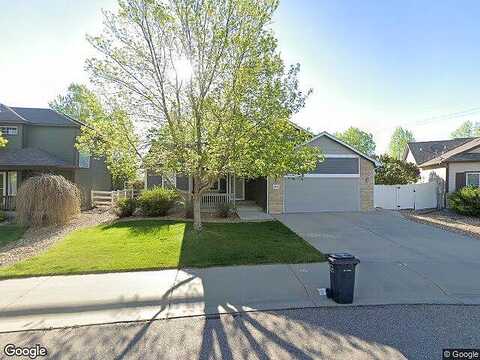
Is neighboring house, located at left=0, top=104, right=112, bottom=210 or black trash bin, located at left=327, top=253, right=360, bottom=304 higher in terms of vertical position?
neighboring house, located at left=0, top=104, right=112, bottom=210

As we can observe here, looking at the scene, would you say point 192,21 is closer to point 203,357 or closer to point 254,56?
point 254,56

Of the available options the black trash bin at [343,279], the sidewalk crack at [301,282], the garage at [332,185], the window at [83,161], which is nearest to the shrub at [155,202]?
the garage at [332,185]

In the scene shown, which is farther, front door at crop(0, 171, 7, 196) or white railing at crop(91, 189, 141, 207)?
white railing at crop(91, 189, 141, 207)

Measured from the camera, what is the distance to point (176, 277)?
6344 millimetres

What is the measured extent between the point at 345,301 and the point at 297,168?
5.54 metres

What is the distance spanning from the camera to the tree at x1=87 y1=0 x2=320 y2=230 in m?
8.85

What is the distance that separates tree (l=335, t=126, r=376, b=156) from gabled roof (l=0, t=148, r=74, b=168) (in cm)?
4425

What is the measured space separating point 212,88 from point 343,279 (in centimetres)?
706

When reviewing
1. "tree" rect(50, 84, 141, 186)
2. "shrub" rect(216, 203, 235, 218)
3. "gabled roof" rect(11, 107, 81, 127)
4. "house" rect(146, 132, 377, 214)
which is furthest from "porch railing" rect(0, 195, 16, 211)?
"shrub" rect(216, 203, 235, 218)

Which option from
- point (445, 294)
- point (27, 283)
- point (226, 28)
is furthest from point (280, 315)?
point (226, 28)

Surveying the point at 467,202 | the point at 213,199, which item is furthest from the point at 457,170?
Result: the point at 213,199

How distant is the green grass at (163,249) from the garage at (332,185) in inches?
195

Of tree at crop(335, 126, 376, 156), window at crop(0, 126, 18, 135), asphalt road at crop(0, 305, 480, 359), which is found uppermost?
tree at crop(335, 126, 376, 156)

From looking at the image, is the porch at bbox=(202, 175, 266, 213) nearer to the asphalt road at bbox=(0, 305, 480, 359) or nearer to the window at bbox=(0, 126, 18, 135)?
the asphalt road at bbox=(0, 305, 480, 359)
